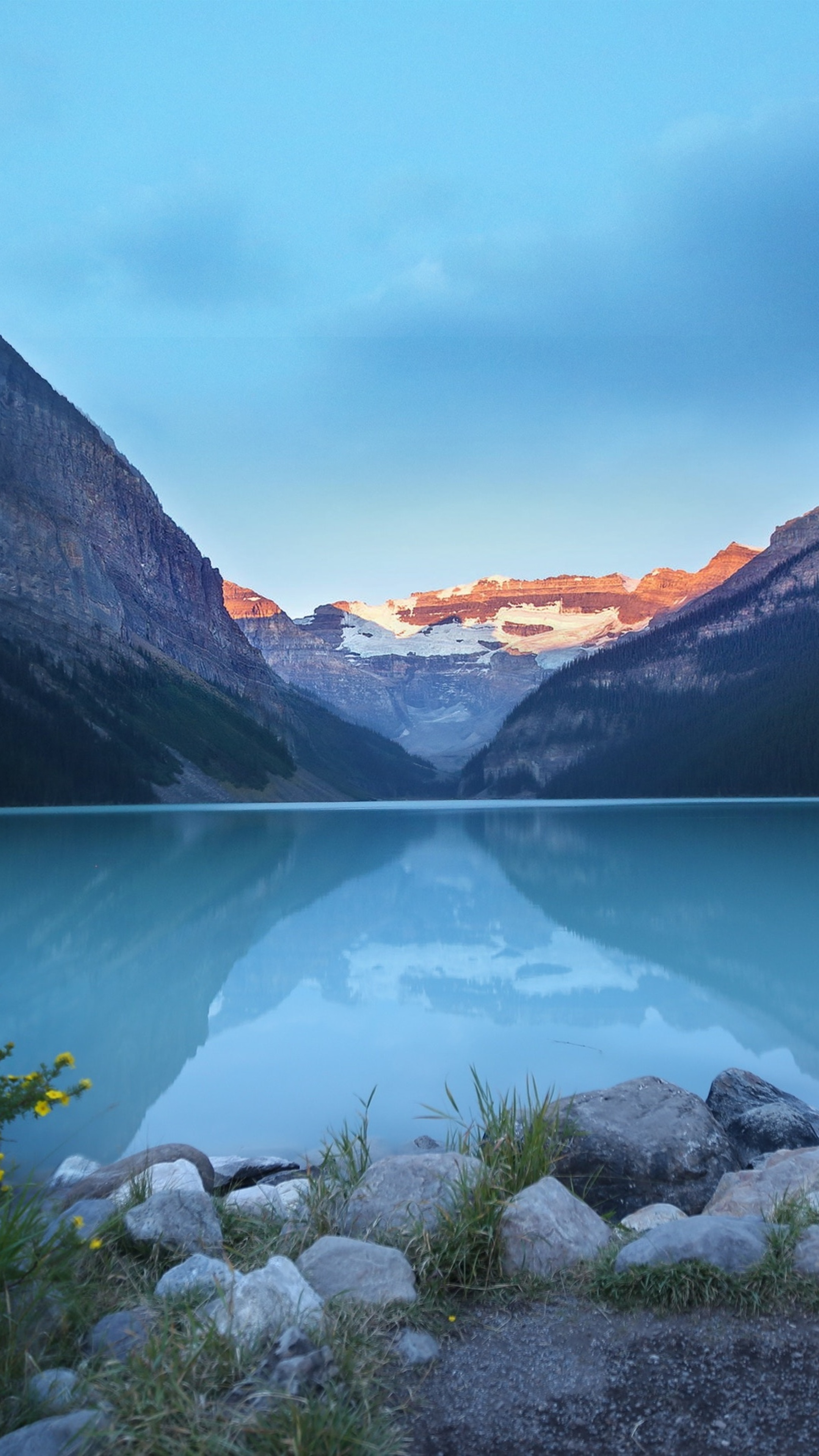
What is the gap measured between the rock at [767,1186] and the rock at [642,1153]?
47 cm

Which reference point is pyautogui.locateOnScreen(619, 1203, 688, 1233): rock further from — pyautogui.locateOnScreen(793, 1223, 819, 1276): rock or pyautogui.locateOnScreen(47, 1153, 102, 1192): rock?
pyautogui.locateOnScreen(47, 1153, 102, 1192): rock

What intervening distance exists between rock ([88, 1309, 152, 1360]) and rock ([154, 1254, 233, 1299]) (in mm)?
227

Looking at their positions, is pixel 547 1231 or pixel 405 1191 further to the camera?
pixel 405 1191

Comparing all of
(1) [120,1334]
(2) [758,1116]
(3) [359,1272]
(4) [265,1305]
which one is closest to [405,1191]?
(3) [359,1272]

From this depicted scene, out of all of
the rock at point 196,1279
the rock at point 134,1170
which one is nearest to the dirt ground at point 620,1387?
the rock at point 196,1279

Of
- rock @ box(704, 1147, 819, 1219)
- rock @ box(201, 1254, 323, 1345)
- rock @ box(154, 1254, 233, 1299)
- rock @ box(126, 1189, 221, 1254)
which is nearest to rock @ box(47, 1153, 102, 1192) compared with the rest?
rock @ box(126, 1189, 221, 1254)

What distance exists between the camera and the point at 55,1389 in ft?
14.1

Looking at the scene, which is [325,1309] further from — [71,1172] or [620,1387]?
[71,1172]

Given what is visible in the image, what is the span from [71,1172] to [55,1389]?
5562 millimetres

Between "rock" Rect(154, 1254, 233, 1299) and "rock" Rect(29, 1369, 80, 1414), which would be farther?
"rock" Rect(154, 1254, 233, 1299)

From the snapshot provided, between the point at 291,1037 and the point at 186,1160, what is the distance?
26.6ft

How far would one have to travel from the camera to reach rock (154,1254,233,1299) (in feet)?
17.2

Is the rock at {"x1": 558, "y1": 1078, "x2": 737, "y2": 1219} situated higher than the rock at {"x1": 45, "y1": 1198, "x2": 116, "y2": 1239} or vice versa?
the rock at {"x1": 45, "y1": 1198, "x2": 116, "y2": 1239}

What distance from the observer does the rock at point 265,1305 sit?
4.68 metres
